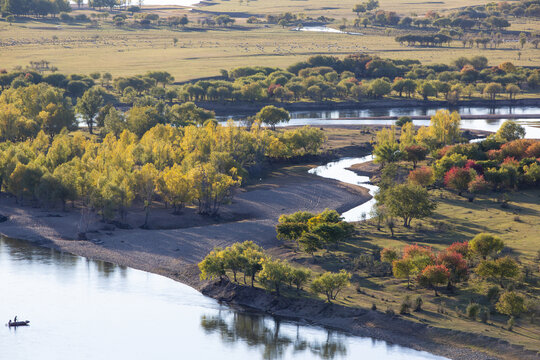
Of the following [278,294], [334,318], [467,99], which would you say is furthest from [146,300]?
[467,99]

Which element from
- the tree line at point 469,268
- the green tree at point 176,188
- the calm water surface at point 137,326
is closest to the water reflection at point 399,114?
the green tree at point 176,188

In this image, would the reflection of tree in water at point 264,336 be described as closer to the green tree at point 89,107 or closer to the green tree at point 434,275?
the green tree at point 434,275

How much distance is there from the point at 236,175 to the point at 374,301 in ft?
131

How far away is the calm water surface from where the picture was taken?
56906 millimetres

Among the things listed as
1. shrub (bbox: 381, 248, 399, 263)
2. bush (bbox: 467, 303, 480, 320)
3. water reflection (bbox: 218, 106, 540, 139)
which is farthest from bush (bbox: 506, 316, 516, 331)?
water reflection (bbox: 218, 106, 540, 139)

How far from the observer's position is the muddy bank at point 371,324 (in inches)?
2165

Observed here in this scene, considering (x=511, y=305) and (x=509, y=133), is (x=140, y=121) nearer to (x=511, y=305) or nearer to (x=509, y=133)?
(x=509, y=133)

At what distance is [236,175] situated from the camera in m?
98.4

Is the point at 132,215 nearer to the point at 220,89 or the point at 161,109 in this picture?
the point at 161,109

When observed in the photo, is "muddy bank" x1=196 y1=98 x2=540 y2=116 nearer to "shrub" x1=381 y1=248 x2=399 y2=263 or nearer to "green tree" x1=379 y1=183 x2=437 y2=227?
"green tree" x1=379 y1=183 x2=437 y2=227

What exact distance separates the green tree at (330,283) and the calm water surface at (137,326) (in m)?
3.65

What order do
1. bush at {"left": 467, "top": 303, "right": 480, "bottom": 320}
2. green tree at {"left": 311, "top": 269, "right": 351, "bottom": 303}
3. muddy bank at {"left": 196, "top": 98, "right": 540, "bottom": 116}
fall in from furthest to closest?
1. muddy bank at {"left": 196, "top": 98, "right": 540, "bottom": 116}
2. green tree at {"left": 311, "top": 269, "right": 351, "bottom": 303}
3. bush at {"left": 467, "top": 303, "right": 480, "bottom": 320}

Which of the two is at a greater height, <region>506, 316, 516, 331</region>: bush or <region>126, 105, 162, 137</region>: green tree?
<region>126, 105, 162, 137</region>: green tree

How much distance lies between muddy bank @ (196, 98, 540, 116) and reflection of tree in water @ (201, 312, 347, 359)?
117 m
